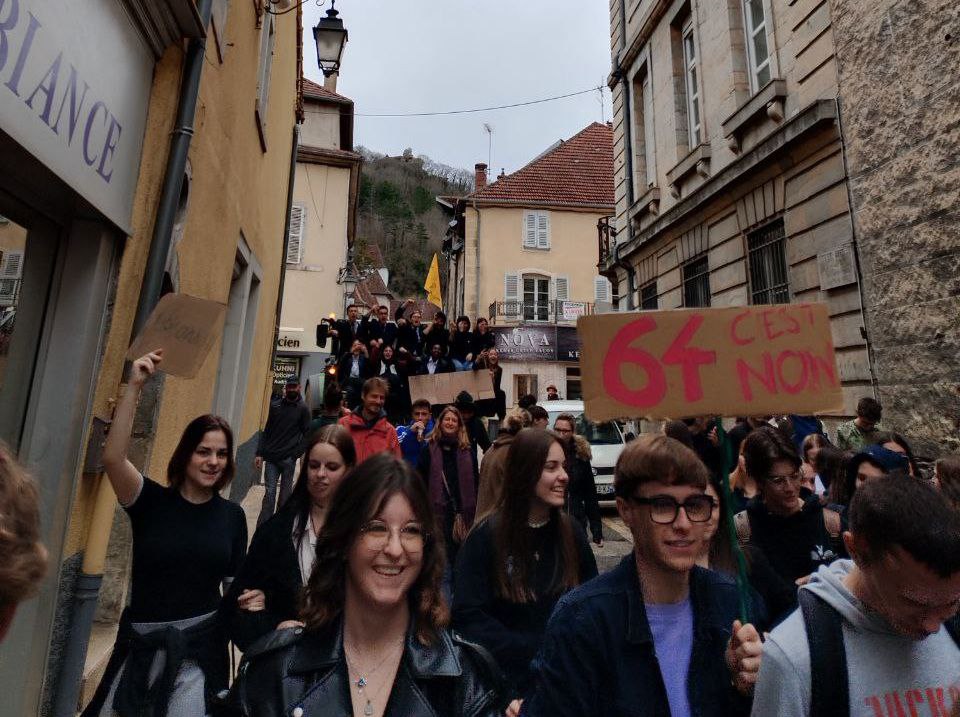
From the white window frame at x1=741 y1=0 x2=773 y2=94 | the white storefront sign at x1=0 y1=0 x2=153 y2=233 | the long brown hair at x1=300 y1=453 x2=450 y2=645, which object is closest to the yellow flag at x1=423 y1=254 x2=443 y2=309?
the white window frame at x1=741 y1=0 x2=773 y2=94

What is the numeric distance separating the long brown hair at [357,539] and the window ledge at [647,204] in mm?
12213

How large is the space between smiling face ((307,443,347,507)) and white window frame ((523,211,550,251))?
25.6 metres

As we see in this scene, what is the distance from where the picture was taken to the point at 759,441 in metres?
2.73

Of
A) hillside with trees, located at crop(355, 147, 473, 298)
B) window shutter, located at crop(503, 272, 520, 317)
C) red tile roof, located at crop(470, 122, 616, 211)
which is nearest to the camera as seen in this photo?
window shutter, located at crop(503, 272, 520, 317)

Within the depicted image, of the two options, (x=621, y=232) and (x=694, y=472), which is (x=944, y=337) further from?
(x=621, y=232)

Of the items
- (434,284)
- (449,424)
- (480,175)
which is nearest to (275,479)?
(449,424)

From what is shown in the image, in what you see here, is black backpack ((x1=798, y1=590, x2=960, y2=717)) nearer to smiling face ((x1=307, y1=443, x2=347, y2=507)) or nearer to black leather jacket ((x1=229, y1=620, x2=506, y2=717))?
black leather jacket ((x1=229, y1=620, x2=506, y2=717))

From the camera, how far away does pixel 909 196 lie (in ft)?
20.2

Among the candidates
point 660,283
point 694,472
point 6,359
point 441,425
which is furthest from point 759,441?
point 660,283

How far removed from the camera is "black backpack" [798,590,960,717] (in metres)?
1.21

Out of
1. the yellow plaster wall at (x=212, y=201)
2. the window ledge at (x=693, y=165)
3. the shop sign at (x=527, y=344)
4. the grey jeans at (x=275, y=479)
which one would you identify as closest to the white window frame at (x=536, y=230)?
the shop sign at (x=527, y=344)

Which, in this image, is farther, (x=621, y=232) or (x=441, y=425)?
(x=621, y=232)

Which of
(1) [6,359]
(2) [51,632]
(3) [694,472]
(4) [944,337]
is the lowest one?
(2) [51,632]

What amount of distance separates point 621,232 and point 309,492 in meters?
13.5
